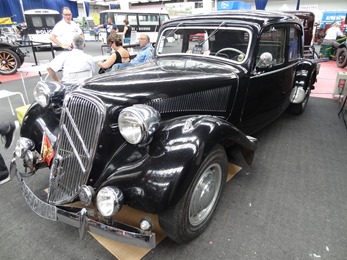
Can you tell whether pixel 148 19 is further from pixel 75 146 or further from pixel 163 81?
pixel 75 146

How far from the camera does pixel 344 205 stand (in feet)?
7.04

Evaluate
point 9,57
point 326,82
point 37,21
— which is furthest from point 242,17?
point 37,21

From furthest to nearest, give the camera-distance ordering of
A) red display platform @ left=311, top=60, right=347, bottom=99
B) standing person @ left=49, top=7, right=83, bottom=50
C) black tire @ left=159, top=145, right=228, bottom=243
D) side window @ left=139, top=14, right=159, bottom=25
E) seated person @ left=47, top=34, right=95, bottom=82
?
side window @ left=139, top=14, right=159, bottom=25 < red display platform @ left=311, top=60, right=347, bottom=99 < standing person @ left=49, top=7, right=83, bottom=50 < seated person @ left=47, top=34, right=95, bottom=82 < black tire @ left=159, top=145, right=228, bottom=243

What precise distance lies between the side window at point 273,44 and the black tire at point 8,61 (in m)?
7.58

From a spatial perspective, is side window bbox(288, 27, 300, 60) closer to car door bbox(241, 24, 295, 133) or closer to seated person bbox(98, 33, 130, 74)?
car door bbox(241, 24, 295, 133)

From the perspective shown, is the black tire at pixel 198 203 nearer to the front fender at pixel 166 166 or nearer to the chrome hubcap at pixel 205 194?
the chrome hubcap at pixel 205 194

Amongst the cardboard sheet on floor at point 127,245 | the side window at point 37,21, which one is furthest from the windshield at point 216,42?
the side window at point 37,21

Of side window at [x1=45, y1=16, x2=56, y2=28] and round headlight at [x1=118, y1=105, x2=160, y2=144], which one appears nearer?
round headlight at [x1=118, y1=105, x2=160, y2=144]

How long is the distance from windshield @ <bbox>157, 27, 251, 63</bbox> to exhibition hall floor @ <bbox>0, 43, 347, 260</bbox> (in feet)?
3.96

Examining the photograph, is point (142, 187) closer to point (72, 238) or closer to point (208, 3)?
point (72, 238)

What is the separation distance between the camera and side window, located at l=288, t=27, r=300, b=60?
3103 mm

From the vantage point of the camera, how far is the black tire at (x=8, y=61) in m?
7.24

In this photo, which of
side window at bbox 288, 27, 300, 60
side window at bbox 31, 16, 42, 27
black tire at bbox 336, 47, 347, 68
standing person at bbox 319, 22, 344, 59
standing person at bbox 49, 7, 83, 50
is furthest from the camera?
side window at bbox 31, 16, 42, 27

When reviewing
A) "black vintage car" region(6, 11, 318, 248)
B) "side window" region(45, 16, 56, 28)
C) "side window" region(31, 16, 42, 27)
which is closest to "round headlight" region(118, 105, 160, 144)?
"black vintage car" region(6, 11, 318, 248)
